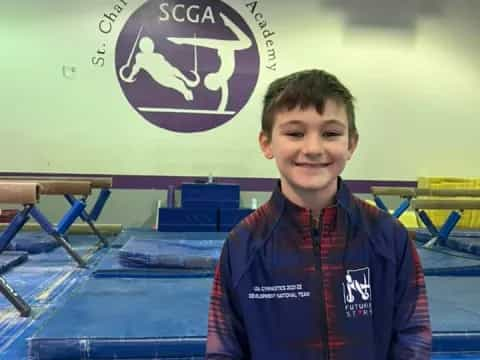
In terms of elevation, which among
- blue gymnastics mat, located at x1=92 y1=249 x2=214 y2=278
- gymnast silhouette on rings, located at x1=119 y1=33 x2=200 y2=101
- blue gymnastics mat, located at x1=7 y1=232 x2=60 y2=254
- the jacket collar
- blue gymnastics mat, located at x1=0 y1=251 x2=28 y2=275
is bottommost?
blue gymnastics mat, located at x1=7 y1=232 x2=60 y2=254

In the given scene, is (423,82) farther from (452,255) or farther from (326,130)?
(326,130)

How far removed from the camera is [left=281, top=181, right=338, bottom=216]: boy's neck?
118cm

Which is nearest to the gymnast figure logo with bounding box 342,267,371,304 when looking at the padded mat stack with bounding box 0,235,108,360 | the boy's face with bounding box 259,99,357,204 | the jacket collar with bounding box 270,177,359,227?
the jacket collar with bounding box 270,177,359,227

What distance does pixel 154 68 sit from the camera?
6082mm

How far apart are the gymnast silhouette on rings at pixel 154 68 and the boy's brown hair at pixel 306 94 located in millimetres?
5105

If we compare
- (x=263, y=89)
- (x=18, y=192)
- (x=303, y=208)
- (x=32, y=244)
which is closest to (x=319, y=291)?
(x=303, y=208)

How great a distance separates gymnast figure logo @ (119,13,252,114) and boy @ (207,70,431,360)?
5098mm

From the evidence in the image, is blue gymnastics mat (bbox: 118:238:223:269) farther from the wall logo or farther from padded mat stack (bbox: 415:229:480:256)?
padded mat stack (bbox: 415:229:480:256)

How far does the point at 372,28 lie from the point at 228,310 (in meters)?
6.08

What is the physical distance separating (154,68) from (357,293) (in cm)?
541

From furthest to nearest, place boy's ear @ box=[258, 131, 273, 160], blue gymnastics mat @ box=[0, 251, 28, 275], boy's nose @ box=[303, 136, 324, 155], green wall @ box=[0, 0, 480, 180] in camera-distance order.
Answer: green wall @ box=[0, 0, 480, 180]
blue gymnastics mat @ box=[0, 251, 28, 275]
boy's ear @ box=[258, 131, 273, 160]
boy's nose @ box=[303, 136, 324, 155]

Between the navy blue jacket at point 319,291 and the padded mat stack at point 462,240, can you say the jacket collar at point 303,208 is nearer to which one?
the navy blue jacket at point 319,291

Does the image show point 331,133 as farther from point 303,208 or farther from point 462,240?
point 462,240

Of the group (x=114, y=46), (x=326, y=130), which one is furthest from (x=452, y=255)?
(x=114, y=46)
